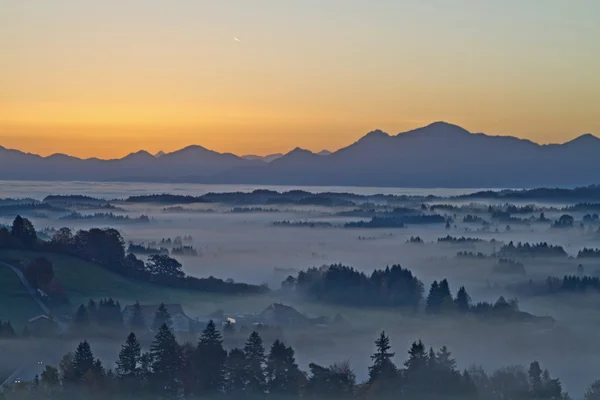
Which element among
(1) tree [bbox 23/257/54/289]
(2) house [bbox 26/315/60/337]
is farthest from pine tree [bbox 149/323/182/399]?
(1) tree [bbox 23/257/54/289]

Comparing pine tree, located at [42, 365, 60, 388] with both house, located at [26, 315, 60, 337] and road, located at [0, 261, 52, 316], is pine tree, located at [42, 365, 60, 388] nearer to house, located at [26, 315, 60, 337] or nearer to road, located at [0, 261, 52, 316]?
house, located at [26, 315, 60, 337]

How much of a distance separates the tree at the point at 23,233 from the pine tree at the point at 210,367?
99.2 ft

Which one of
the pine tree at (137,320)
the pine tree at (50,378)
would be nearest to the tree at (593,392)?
the pine tree at (50,378)

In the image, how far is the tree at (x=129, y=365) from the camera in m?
27.0

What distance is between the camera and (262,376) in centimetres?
2730

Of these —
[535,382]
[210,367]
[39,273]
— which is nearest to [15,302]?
[39,273]

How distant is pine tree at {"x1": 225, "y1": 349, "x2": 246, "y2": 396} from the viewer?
2677 centimetres

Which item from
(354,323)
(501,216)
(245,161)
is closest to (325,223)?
(501,216)

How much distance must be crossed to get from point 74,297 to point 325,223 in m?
56.1

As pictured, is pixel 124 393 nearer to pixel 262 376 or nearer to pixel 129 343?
pixel 129 343

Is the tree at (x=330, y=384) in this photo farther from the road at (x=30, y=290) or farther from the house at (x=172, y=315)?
the road at (x=30, y=290)

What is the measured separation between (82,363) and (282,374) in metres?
6.52

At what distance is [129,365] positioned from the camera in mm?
27531

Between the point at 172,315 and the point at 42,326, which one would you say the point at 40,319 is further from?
the point at 172,315
